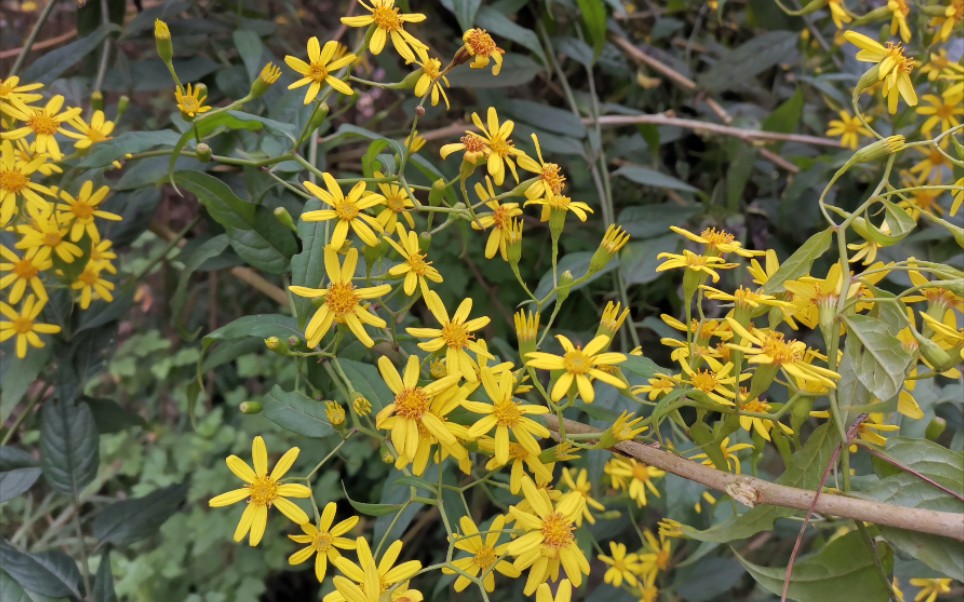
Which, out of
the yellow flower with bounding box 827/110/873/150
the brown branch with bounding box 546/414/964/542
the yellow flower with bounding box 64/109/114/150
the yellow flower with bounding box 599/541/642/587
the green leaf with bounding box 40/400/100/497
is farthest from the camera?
the yellow flower with bounding box 827/110/873/150

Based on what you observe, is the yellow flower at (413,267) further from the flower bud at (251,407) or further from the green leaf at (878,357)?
the green leaf at (878,357)

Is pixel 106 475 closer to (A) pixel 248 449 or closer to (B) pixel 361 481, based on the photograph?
(A) pixel 248 449

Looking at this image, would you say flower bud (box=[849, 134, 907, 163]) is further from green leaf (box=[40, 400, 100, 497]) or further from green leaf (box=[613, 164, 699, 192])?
green leaf (box=[40, 400, 100, 497])

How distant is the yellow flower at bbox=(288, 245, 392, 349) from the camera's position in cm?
56

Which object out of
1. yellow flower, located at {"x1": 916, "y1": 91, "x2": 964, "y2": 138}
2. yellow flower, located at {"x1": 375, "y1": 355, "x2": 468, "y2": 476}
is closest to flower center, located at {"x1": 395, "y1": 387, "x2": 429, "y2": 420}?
yellow flower, located at {"x1": 375, "y1": 355, "x2": 468, "y2": 476}

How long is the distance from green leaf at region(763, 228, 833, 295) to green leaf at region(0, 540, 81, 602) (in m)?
0.87

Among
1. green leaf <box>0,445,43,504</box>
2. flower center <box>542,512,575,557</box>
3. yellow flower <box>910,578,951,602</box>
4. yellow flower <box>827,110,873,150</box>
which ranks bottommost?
yellow flower <box>910,578,951,602</box>

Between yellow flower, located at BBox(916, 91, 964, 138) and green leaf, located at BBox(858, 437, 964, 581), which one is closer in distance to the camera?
green leaf, located at BBox(858, 437, 964, 581)

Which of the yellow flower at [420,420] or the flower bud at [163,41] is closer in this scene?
the yellow flower at [420,420]

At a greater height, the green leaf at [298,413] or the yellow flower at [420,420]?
the yellow flower at [420,420]

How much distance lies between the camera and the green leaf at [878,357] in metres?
0.47

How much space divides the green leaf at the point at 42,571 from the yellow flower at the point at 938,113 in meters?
1.30

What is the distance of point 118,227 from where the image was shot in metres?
0.93

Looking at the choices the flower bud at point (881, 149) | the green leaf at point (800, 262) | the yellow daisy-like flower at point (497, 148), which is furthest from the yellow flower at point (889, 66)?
the yellow daisy-like flower at point (497, 148)
